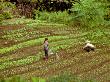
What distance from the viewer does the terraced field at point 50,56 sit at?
780 inches

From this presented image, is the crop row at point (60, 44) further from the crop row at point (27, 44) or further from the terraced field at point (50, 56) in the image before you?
the crop row at point (27, 44)

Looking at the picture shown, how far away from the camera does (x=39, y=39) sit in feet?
87.6

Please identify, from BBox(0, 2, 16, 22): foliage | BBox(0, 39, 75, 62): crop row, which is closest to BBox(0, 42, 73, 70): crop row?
BBox(0, 39, 75, 62): crop row

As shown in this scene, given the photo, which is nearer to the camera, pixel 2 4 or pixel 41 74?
pixel 41 74

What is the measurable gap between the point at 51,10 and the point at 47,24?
4.63 meters

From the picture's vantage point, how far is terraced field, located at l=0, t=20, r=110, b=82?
1981 cm

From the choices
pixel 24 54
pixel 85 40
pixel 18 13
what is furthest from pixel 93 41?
pixel 18 13

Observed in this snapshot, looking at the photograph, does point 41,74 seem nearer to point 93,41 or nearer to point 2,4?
point 93,41

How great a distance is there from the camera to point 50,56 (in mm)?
23359

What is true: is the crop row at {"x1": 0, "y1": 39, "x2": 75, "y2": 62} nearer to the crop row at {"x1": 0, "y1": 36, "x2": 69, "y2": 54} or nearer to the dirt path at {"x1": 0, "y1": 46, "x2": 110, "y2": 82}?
the crop row at {"x1": 0, "y1": 36, "x2": 69, "y2": 54}

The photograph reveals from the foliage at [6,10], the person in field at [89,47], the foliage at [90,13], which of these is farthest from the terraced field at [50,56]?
the foliage at [6,10]

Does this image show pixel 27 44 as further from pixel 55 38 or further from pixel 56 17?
pixel 56 17

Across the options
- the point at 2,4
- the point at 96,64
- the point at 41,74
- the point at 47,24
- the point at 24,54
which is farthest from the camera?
the point at 2,4

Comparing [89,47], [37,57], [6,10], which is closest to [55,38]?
[89,47]
